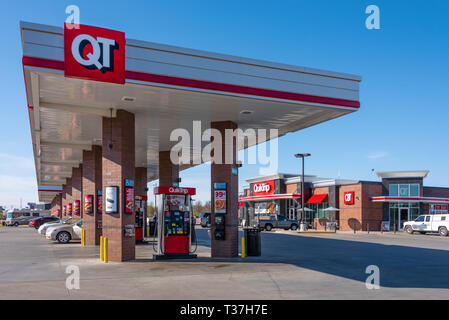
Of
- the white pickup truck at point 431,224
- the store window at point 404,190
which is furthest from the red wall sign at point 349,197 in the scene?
the white pickup truck at point 431,224

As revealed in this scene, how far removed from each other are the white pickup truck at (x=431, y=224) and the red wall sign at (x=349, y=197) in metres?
5.96

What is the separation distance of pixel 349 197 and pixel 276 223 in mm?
7893

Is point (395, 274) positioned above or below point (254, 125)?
below

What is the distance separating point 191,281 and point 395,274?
19.6 feet

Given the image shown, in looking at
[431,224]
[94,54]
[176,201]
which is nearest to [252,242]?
[176,201]

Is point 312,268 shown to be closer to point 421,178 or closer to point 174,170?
point 174,170

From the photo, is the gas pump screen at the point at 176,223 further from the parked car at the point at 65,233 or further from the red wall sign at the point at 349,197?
the red wall sign at the point at 349,197

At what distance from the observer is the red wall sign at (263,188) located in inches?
2177

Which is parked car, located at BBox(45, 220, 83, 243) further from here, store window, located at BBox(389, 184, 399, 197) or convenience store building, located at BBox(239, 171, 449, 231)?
store window, located at BBox(389, 184, 399, 197)

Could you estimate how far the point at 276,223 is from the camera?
44.1 meters

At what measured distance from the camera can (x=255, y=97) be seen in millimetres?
13648

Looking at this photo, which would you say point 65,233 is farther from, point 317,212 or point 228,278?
point 317,212
